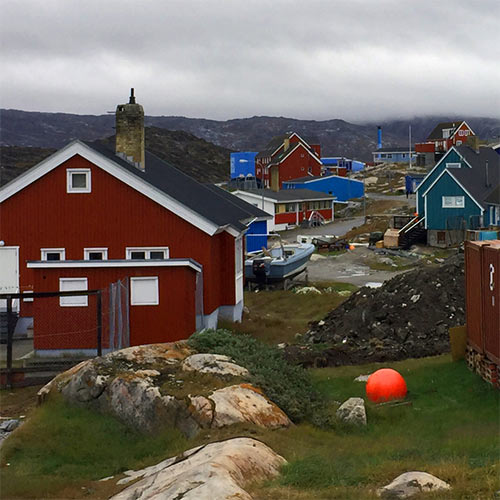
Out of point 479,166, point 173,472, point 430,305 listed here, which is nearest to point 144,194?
point 430,305

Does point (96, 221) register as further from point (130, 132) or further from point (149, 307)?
point (149, 307)

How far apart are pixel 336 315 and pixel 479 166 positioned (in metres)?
Answer: 38.9

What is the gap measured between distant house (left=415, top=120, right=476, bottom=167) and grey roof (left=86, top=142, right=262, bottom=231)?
7834cm

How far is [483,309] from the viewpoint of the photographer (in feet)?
54.2

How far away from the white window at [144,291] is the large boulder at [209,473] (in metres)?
11.5

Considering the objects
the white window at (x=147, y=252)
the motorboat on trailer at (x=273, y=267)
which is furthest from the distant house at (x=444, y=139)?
the white window at (x=147, y=252)

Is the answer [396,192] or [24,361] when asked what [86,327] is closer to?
[24,361]

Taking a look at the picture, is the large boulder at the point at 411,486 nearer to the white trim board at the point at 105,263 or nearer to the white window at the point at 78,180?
the white trim board at the point at 105,263

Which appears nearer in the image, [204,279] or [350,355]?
[350,355]

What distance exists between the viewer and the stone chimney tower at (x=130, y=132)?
94.7 feet

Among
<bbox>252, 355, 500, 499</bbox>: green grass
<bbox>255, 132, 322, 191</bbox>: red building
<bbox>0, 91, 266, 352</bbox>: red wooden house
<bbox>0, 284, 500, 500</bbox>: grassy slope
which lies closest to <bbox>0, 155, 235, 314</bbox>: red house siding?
<bbox>0, 91, 266, 352</bbox>: red wooden house

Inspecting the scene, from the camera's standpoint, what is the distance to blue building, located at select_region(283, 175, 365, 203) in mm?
103438

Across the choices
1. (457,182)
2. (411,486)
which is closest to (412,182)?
(457,182)

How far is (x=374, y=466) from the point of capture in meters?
10.1
